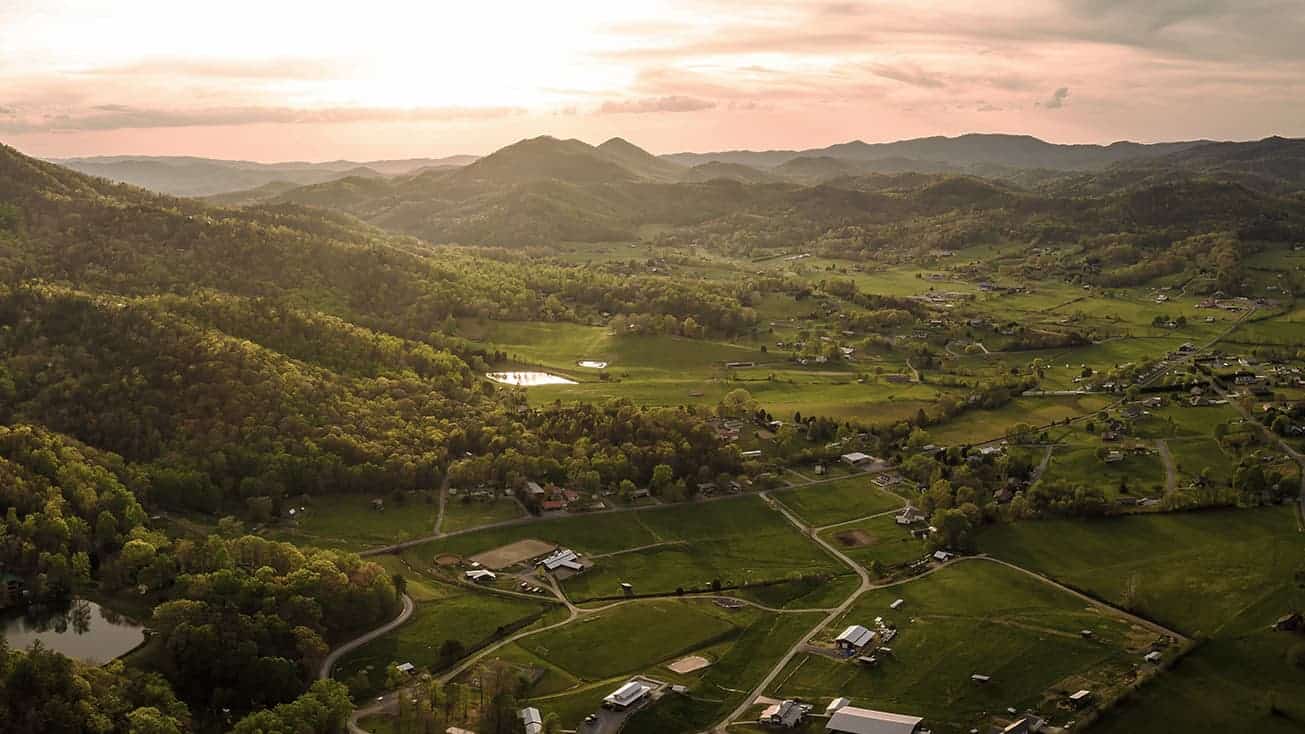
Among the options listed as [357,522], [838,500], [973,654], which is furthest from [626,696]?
[838,500]

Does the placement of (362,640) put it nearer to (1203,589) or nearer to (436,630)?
(436,630)

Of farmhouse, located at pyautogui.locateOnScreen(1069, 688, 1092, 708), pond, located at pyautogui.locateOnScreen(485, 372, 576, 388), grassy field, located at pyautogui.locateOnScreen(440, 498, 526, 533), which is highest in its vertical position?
pond, located at pyautogui.locateOnScreen(485, 372, 576, 388)

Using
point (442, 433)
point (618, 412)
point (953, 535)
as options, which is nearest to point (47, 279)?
point (442, 433)

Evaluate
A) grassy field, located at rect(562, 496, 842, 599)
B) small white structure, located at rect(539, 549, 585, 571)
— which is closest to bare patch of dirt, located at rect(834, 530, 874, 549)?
grassy field, located at rect(562, 496, 842, 599)

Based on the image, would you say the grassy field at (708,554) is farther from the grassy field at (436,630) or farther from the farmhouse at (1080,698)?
the farmhouse at (1080,698)

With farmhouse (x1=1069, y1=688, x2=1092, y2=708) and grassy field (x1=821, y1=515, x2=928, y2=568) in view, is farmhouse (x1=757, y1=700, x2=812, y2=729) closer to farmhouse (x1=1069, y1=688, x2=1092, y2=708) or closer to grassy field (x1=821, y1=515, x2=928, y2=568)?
farmhouse (x1=1069, y1=688, x2=1092, y2=708)

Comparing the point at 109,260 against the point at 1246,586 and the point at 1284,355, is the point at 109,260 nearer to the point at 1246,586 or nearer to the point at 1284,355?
the point at 1246,586

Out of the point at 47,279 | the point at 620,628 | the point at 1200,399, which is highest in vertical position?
the point at 47,279
